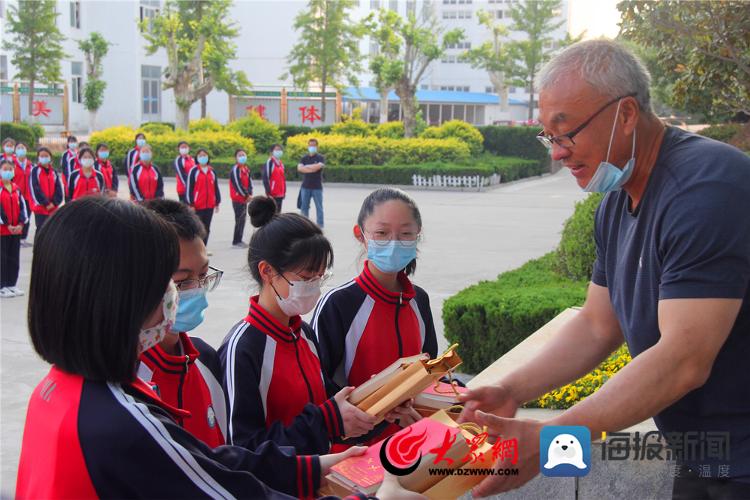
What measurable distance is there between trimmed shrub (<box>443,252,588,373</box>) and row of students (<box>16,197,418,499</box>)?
4.20 m

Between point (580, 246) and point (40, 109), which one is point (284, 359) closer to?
point (580, 246)

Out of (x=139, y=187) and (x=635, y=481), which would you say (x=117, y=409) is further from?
(x=139, y=187)

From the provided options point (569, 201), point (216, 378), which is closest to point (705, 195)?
point (216, 378)

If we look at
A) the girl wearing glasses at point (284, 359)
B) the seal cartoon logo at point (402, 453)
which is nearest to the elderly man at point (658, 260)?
the seal cartoon logo at point (402, 453)

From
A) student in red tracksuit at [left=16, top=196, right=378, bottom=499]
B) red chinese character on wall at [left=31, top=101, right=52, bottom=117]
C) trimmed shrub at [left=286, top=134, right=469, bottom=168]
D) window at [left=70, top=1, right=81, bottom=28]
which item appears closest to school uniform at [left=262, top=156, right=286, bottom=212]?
trimmed shrub at [left=286, top=134, right=469, bottom=168]

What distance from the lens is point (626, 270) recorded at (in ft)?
7.11

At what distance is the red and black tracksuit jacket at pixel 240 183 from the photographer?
13703mm

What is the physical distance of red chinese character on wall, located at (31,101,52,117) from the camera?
39031mm

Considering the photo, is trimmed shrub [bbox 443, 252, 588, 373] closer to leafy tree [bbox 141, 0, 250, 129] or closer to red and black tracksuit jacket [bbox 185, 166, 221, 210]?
red and black tracksuit jacket [bbox 185, 166, 221, 210]

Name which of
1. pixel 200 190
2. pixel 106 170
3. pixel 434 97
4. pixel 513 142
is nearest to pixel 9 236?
pixel 200 190

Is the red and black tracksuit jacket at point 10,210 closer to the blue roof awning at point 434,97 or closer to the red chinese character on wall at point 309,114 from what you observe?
the red chinese character on wall at point 309,114

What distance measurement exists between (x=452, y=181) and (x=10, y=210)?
15016mm

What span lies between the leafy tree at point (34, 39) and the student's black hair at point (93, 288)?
37.9 metres

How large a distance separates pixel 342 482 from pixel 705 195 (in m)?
1.12
